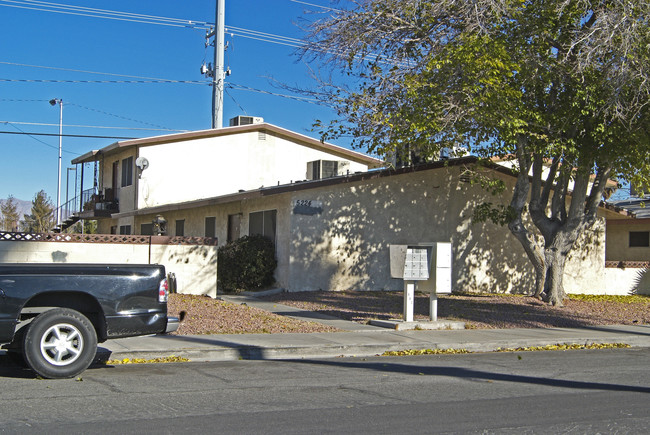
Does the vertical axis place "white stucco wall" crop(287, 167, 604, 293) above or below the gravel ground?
above

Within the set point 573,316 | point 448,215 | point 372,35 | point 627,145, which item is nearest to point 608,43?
point 627,145

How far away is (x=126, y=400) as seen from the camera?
24.3 ft

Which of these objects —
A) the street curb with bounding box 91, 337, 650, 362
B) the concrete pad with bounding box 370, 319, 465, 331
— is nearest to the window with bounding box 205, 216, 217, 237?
the concrete pad with bounding box 370, 319, 465, 331

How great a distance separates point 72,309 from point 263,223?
1321 centimetres

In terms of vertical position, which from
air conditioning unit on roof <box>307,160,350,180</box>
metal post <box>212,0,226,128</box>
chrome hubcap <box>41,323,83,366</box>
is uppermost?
metal post <box>212,0,226,128</box>

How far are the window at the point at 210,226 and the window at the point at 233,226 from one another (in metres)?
Answer: 1.13

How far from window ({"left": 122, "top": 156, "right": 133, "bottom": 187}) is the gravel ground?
526 inches

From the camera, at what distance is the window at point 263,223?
21.3 m

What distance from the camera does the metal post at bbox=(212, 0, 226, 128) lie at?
112 ft

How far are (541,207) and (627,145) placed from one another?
3612 mm

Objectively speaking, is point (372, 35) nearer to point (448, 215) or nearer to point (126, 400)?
point (448, 215)

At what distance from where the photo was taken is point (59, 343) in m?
8.40

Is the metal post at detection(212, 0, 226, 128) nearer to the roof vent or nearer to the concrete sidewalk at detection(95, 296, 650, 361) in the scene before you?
the roof vent

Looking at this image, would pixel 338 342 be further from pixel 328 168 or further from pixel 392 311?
pixel 328 168
